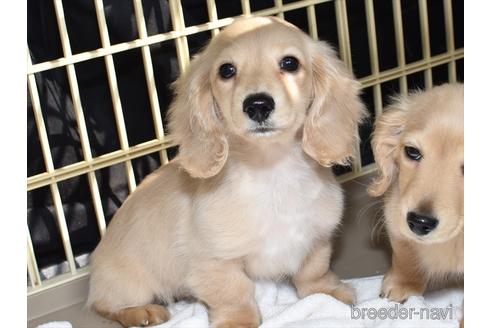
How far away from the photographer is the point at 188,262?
2256mm

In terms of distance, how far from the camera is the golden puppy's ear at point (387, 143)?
216 centimetres

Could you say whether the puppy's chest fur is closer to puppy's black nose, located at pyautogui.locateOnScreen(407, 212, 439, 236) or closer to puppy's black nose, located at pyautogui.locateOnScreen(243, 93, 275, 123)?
puppy's black nose, located at pyautogui.locateOnScreen(243, 93, 275, 123)

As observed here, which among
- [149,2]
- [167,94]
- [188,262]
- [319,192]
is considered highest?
[149,2]

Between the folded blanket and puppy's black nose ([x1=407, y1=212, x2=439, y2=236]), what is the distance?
0.38 m

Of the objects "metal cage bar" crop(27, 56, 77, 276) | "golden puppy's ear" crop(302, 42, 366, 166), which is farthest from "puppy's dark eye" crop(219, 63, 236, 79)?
"metal cage bar" crop(27, 56, 77, 276)

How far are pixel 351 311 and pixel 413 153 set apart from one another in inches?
21.1

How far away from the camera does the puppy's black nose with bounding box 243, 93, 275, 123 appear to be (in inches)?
74.3

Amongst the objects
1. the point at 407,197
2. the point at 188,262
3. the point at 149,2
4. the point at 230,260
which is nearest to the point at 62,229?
the point at 188,262

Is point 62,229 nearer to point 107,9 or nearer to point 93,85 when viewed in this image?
point 93,85

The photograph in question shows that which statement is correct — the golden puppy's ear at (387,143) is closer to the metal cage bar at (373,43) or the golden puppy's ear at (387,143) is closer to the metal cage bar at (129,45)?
the metal cage bar at (373,43)

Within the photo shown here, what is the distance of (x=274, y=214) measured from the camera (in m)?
2.15

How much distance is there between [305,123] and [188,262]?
1.84 ft

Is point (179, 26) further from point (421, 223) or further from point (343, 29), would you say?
point (421, 223)

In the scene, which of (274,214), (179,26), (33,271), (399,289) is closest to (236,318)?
(274,214)
